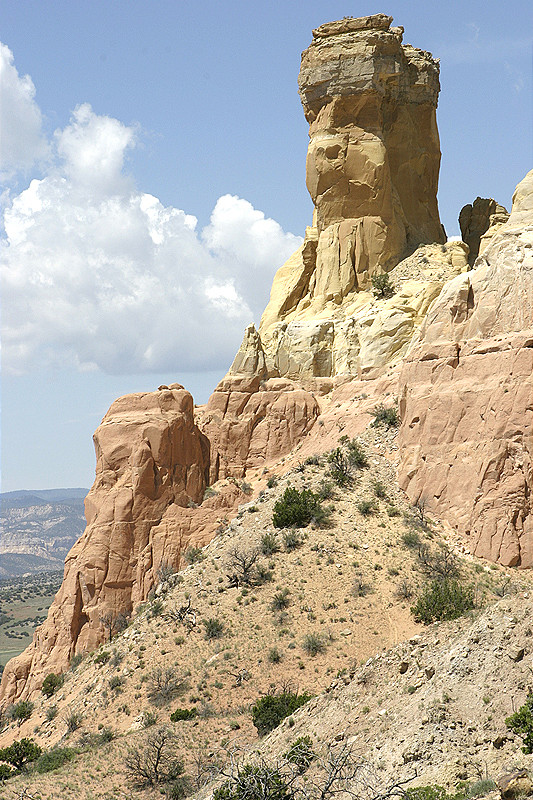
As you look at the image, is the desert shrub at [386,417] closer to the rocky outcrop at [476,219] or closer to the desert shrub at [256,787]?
the rocky outcrop at [476,219]

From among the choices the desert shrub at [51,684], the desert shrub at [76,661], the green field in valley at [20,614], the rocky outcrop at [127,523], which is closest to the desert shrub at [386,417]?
the rocky outcrop at [127,523]

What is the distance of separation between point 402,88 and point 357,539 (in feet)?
114

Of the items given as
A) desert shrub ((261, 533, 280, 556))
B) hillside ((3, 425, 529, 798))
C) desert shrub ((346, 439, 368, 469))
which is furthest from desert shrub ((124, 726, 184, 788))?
desert shrub ((346, 439, 368, 469))

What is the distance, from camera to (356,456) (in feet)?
144

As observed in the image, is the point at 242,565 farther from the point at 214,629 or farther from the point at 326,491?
the point at 326,491

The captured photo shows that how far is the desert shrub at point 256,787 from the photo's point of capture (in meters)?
18.4

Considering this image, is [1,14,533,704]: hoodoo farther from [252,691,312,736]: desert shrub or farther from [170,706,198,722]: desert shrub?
[170,706,198,722]: desert shrub

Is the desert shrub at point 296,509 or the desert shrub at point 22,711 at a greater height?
the desert shrub at point 296,509

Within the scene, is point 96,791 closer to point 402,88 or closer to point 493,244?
point 493,244

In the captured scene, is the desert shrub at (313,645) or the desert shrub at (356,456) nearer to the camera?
the desert shrub at (313,645)

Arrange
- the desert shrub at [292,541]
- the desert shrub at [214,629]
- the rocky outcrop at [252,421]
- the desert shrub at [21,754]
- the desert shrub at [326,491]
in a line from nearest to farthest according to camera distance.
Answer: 1. the desert shrub at [21,754]
2. the desert shrub at [214,629]
3. the desert shrub at [292,541]
4. the desert shrub at [326,491]
5. the rocky outcrop at [252,421]

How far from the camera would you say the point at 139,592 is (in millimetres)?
46750

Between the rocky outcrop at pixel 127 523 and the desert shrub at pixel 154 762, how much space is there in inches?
657

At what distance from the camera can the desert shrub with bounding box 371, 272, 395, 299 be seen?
54281 millimetres
